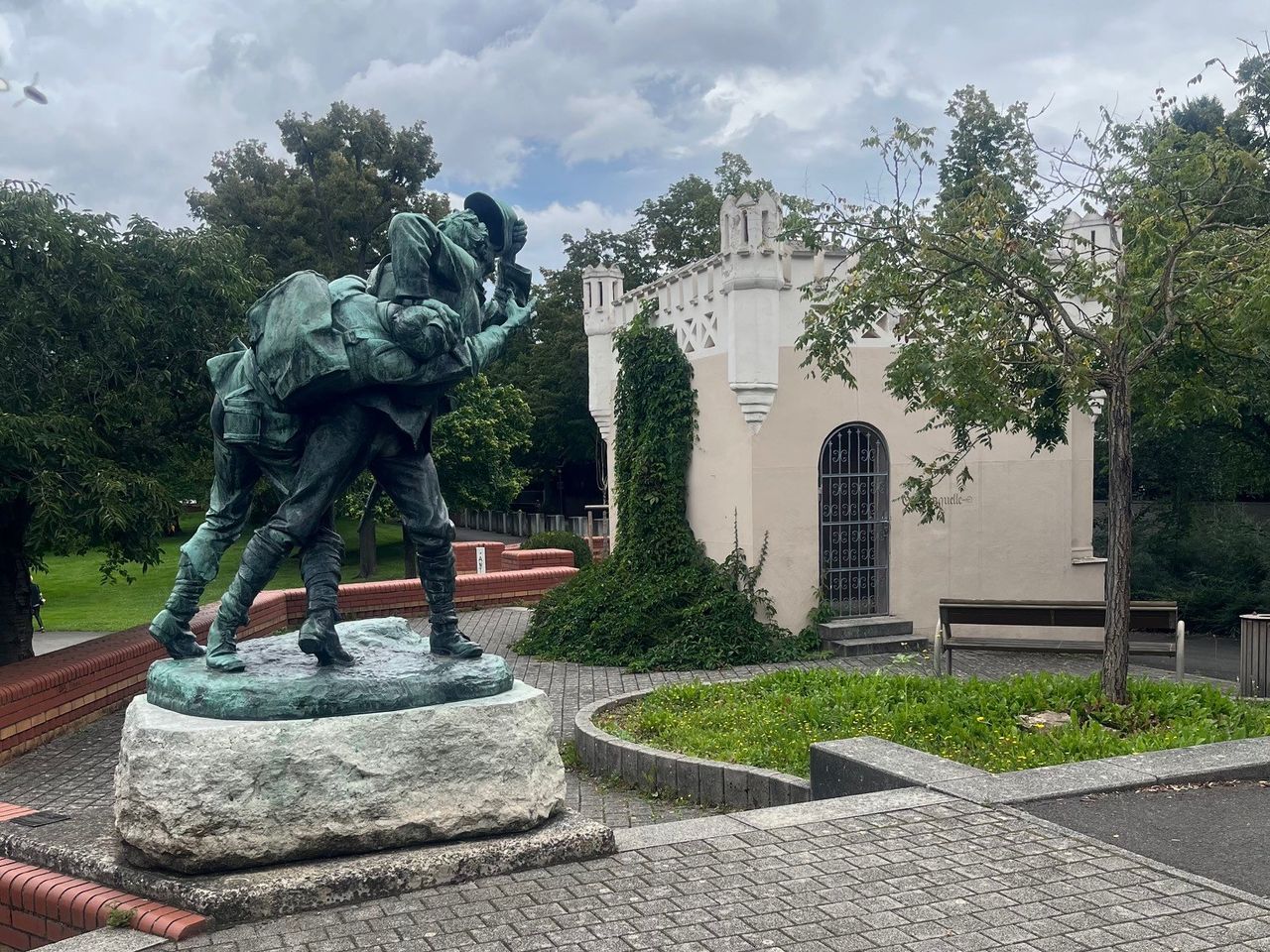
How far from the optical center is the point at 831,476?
47.8 ft

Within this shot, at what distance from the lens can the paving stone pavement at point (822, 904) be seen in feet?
13.6

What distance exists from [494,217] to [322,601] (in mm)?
2132

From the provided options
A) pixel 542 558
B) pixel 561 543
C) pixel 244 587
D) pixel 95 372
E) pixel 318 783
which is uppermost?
pixel 95 372

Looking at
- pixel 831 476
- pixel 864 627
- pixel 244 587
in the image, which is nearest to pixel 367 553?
pixel 831 476

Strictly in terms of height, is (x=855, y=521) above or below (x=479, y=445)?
below

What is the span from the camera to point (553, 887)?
4754 mm

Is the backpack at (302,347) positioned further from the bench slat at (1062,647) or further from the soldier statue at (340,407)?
the bench slat at (1062,647)

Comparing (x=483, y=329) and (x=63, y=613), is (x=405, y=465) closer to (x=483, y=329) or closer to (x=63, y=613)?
(x=483, y=329)

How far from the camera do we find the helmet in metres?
6.06

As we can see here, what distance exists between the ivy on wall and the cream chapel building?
0.91 ft

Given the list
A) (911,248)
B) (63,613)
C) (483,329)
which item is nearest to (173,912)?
(483,329)

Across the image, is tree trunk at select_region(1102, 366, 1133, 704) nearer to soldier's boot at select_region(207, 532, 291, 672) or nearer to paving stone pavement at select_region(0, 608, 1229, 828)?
paving stone pavement at select_region(0, 608, 1229, 828)

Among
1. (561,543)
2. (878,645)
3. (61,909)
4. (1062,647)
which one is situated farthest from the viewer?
(561,543)

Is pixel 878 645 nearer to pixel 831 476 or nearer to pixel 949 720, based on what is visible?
pixel 831 476
